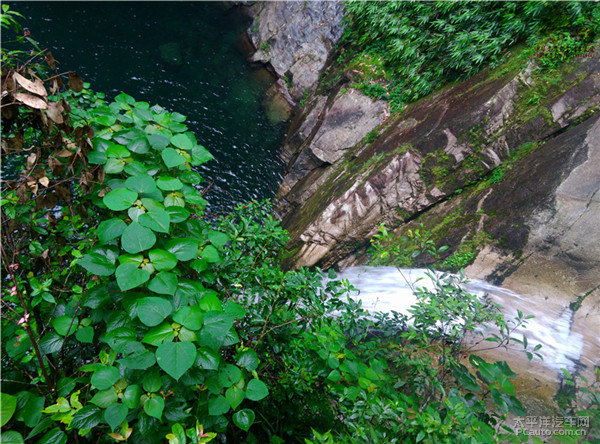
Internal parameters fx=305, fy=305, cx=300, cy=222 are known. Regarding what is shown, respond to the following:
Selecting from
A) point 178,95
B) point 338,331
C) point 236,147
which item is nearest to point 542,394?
point 338,331

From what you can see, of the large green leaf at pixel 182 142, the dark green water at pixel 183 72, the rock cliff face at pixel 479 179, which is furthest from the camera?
the dark green water at pixel 183 72

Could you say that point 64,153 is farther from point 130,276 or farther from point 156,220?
point 130,276

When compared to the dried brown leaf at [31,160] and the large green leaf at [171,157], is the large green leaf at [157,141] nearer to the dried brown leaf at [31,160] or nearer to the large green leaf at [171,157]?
the large green leaf at [171,157]

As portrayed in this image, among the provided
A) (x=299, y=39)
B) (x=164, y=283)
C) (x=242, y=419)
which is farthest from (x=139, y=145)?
(x=299, y=39)

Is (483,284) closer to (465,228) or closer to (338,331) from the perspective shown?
(465,228)

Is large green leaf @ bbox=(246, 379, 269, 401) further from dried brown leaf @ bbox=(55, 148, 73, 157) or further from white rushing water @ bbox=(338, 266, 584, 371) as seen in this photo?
white rushing water @ bbox=(338, 266, 584, 371)

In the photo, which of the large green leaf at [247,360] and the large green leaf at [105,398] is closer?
the large green leaf at [105,398]

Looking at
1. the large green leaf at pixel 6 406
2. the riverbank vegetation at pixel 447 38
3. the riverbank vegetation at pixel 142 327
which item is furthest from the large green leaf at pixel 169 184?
the riverbank vegetation at pixel 447 38
